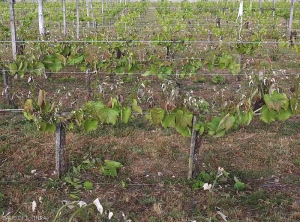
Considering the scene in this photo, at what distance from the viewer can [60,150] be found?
3633 millimetres

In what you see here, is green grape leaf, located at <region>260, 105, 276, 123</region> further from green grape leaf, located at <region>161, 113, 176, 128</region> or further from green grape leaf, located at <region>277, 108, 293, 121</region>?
green grape leaf, located at <region>161, 113, 176, 128</region>

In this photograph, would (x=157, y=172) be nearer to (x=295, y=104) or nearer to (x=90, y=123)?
(x=90, y=123)

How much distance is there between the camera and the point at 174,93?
3.44 metres

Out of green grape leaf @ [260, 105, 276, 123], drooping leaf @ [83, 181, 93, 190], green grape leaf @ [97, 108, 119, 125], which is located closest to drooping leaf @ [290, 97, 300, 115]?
green grape leaf @ [260, 105, 276, 123]

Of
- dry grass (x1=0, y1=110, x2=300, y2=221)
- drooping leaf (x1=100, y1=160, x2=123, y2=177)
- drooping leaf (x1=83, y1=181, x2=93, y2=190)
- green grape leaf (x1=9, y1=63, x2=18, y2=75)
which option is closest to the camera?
dry grass (x1=0, y1=110, x2=300, y2=221)

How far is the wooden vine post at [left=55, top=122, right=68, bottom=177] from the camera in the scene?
357 centimetres

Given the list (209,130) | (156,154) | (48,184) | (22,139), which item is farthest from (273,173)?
(22,139)

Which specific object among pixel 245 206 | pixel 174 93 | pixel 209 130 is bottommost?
pixel 245 206

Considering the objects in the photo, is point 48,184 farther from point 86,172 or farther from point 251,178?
point 251,178

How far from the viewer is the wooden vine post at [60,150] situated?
11.7 feet

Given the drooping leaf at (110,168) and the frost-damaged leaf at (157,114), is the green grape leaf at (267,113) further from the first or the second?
the drooping leaf at (110,168)

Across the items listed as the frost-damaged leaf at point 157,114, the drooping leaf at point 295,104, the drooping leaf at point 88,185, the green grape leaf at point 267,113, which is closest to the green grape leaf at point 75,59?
the drooping leaf at point 88,185

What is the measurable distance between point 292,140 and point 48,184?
2954mm

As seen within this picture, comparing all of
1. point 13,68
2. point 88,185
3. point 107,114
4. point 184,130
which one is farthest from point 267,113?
point 13,68
